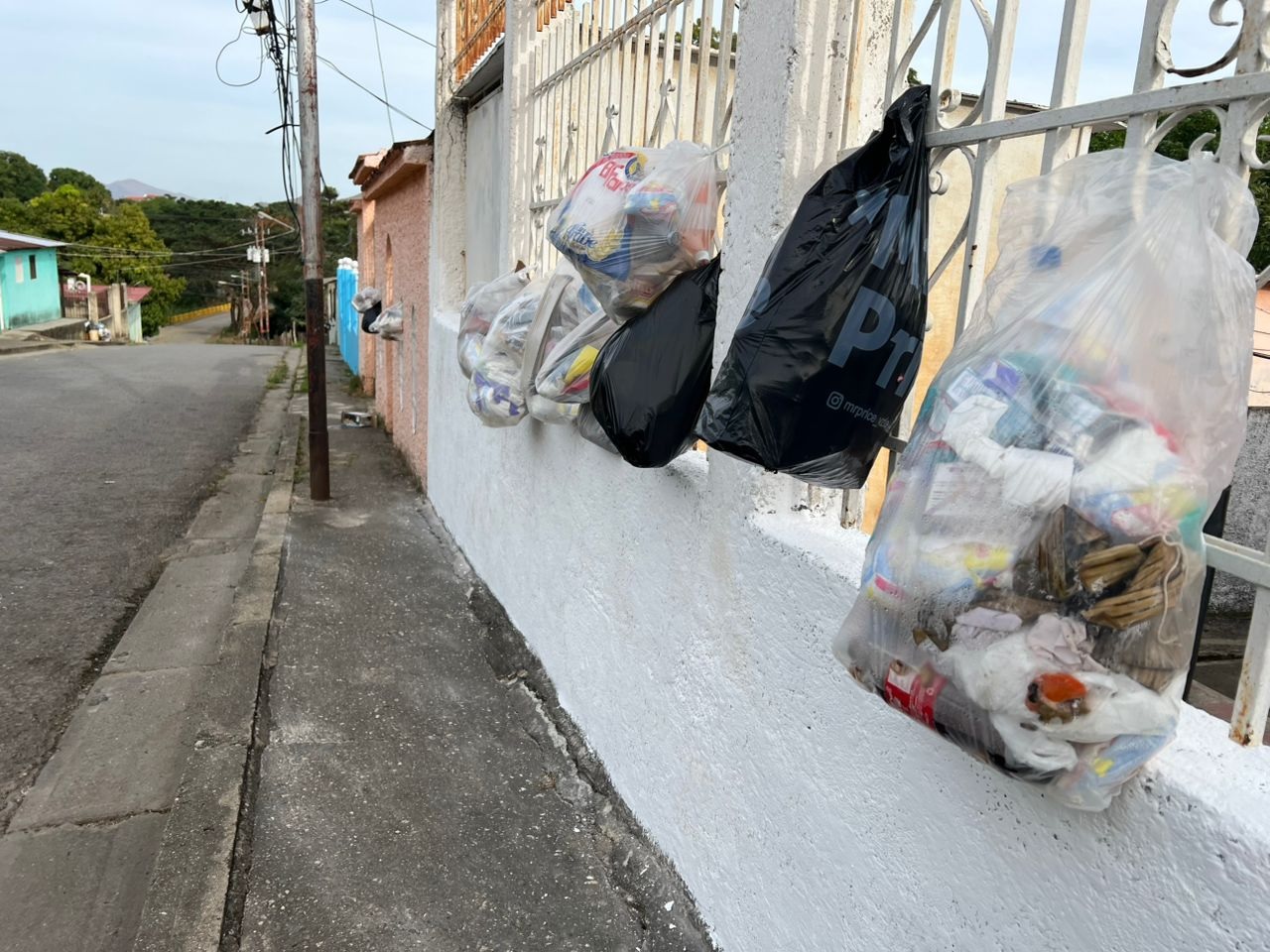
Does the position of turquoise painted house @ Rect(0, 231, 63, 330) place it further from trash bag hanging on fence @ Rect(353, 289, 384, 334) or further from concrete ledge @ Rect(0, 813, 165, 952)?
concrete ledge @ Rect(0, 813, 165, 952)

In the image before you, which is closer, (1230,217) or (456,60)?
(1230,217)

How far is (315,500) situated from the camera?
7.35m

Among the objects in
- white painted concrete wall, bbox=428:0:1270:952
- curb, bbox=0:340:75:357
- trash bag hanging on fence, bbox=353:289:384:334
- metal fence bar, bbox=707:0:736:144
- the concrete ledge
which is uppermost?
metal fence bar, bbox=707:0:736:144

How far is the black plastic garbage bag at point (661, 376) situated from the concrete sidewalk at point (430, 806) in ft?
4.32

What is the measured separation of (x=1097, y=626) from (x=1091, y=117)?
77 centimetres

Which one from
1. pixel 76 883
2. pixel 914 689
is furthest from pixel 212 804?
pixel 914 689

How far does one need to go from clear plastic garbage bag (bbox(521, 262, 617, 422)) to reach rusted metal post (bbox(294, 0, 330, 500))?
4559mm

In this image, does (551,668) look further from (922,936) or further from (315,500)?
(315,500)

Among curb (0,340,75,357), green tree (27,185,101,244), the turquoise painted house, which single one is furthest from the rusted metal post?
green tree (27,185,101,244)

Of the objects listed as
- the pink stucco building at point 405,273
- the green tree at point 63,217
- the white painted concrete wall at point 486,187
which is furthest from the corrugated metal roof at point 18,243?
the white painted concrete wall at point 486,187

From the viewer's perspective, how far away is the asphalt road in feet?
13.7

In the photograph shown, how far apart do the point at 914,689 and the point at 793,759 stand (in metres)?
0.86

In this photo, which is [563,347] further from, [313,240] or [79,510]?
[79,510]

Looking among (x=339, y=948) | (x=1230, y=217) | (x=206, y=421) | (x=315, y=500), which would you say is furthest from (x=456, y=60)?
(x=206, y=421)
